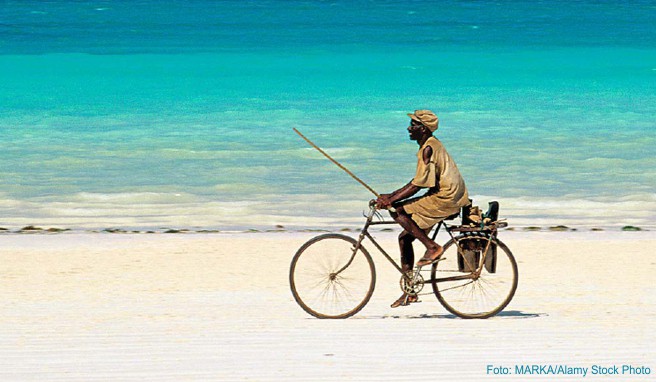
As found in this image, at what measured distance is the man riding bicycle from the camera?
24.8 feet

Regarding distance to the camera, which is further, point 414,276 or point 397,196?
point 414,276

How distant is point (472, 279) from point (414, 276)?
357 mm

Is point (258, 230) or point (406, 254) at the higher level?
point (258, 230)

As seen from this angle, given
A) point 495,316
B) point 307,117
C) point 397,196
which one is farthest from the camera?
point 307,117

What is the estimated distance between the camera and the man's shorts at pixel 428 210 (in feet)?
24.9

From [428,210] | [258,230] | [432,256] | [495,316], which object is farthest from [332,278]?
[258,230]

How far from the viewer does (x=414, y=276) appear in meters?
7.87

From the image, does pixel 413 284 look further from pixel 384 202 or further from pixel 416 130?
pixel 416 130

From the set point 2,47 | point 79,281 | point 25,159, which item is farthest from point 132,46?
point 79,281

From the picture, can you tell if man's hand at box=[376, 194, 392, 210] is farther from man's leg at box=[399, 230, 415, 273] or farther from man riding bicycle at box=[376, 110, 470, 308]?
man's leg at box=[399, 230, 415, 273]

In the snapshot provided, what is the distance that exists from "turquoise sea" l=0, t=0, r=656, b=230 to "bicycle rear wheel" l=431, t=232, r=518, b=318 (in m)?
5.82

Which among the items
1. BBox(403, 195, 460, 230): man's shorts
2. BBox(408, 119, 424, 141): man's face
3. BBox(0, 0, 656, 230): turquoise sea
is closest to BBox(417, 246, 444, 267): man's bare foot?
BBox(403, 195, 460, 230): man's shorts

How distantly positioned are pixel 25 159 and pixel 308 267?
1372cm

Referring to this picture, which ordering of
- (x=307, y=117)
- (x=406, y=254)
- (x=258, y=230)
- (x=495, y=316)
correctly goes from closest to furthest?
(x=406, y=254)
(x=495, y=316)
(x=258, y=230)
(x=307, y=117)
